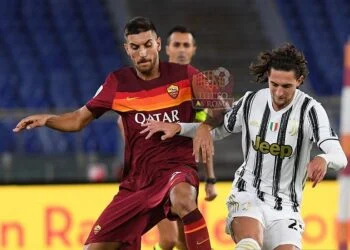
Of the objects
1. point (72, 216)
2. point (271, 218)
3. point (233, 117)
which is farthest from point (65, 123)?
point (72, 216)

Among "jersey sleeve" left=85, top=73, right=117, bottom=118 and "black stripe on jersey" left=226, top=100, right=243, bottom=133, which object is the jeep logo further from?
"jersey sleeve" left=85, top=73, right=117, bottom=118

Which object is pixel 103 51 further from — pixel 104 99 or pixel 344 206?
pixel 344 206

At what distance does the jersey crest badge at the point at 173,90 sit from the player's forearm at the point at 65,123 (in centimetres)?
56

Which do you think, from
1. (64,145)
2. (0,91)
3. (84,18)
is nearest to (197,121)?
(64,145)

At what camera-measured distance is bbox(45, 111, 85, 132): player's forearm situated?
6.60 meters

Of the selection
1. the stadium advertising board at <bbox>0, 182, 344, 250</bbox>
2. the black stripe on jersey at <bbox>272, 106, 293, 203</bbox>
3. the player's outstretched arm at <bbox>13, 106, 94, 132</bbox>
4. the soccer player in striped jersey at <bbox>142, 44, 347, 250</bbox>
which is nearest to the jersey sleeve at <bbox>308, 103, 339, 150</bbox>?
the soccer player in striped jersey at <bbox>142, 44, 347, 250</bbox>

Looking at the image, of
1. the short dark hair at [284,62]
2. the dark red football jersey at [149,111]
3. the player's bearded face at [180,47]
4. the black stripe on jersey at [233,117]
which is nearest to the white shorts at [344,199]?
the short dark hair at [284,62]

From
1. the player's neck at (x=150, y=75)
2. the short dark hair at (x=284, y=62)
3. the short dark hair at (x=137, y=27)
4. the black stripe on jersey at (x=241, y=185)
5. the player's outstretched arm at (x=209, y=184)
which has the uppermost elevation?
the short dark hair at (x=137, y=27)

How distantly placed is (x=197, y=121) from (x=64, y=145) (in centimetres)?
620

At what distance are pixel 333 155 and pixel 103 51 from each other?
971 centimetres

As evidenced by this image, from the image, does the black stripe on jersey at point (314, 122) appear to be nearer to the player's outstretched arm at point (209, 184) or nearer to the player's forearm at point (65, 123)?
the player's forearm at point (65, 123)

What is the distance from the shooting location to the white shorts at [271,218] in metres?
6.09

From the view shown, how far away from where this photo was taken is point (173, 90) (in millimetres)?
6609

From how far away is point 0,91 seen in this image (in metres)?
13.9
